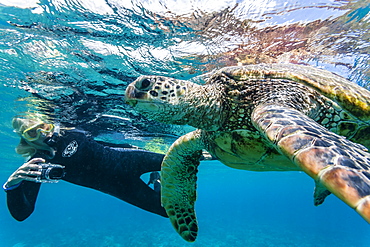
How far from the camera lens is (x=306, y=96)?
2482 mm

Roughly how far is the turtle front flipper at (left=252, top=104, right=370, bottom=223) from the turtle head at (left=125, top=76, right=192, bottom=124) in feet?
3.47

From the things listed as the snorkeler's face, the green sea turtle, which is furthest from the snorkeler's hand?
the green sea turtle

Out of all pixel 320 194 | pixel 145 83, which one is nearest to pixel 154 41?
pixel 145 83

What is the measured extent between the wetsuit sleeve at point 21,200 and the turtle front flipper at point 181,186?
344 cm

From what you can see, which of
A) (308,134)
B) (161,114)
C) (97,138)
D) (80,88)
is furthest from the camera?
(97,138)

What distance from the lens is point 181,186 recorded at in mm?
3664

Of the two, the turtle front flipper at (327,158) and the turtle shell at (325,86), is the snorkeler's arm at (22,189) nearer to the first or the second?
the turtle shell at (325,86)

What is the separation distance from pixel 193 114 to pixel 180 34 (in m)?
3.05

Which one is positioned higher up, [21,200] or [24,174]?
[24,174]

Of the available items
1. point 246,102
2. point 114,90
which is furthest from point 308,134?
point 114,90

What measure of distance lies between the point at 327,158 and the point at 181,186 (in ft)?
9.21

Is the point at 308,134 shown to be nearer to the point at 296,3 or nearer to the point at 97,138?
the point at 296,3

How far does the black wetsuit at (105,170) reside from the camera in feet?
16.4

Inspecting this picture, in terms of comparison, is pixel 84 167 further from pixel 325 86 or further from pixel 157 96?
pixel 325 86
